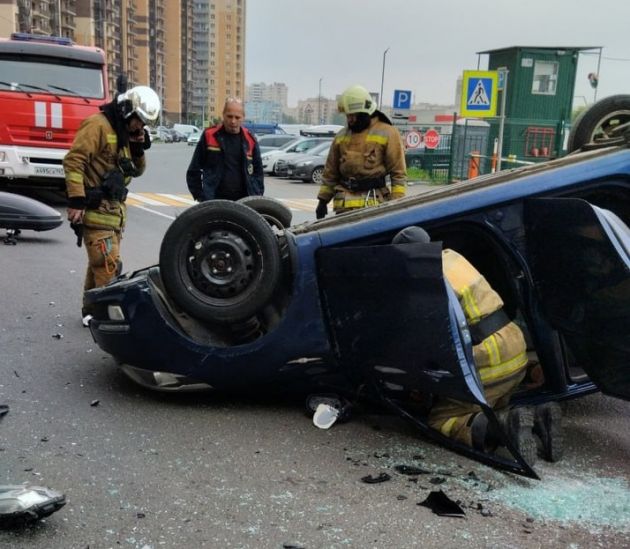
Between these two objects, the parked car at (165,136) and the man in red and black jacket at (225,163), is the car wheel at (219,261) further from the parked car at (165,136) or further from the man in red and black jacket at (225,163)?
the parked car at (165,136)

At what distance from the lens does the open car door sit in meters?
3.02

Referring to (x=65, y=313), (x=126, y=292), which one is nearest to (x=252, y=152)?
(x=65, y=313)

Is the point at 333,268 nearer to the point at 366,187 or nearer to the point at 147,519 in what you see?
the point at 147,519

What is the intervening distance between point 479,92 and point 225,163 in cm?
951

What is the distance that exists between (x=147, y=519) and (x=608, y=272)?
80.2 inches

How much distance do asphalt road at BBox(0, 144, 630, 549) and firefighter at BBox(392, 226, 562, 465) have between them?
0.12 m

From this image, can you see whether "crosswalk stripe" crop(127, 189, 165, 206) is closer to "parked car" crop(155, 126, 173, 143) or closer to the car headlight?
the car headlight

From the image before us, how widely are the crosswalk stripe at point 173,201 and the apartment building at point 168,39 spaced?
66.3 meters

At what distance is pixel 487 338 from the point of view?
3.28m

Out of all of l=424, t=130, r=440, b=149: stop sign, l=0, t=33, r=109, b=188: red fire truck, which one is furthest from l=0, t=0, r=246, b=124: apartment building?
l=0, t=33, r=109, b=188: red fire truck

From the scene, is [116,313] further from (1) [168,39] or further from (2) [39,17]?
(1) [168,39]

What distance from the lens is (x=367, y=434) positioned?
138 inches

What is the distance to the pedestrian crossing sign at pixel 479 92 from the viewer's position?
1391cm

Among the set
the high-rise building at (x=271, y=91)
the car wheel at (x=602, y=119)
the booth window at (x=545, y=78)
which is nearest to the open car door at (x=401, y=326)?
the car wheel at (x=602, y=119)
